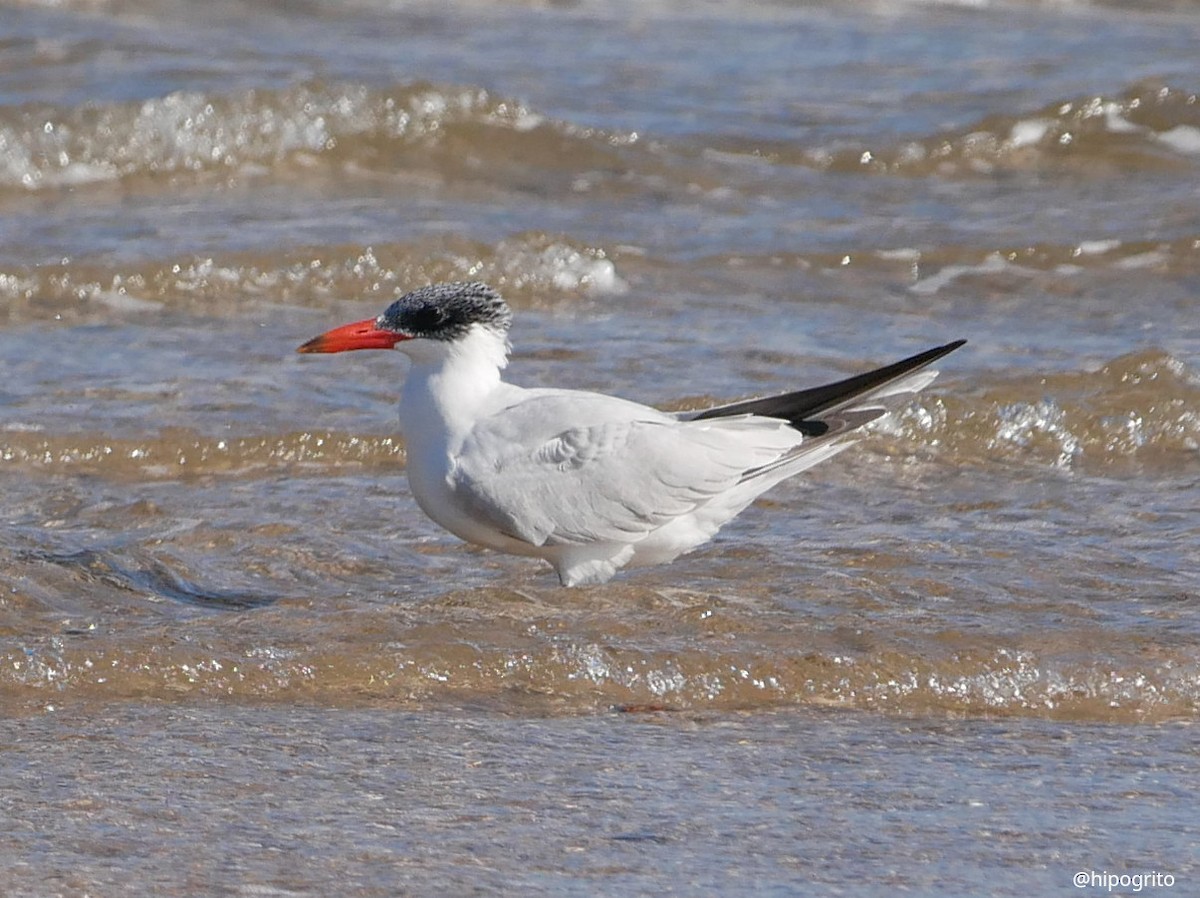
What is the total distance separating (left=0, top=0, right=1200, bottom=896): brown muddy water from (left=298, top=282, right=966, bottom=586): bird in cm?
18

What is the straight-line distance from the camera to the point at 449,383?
5395 millimetres

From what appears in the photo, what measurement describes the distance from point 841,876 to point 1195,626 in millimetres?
1927

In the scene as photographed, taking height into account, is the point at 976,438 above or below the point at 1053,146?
below

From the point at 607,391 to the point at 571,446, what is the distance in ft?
6.74

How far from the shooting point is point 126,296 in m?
8.64

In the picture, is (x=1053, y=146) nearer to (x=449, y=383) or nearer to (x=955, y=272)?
(x=955, y=272)

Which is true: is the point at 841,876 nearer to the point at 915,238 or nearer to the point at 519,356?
the point at 519,356

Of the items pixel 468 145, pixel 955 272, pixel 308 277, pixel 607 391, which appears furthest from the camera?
pixel 468 145

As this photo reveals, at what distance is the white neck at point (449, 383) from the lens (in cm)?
532

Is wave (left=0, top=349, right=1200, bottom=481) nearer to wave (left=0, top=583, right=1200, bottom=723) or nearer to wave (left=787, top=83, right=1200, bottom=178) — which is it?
wave (left=0, top=583, right=1200, bottom=723)

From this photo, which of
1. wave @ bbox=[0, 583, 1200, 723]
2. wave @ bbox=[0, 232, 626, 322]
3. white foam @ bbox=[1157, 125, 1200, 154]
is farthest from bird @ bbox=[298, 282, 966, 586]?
white foam @ bbox=[1157, 125, 1200, 154]

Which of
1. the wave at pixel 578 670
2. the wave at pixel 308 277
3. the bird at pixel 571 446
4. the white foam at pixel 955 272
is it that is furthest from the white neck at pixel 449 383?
the white foam at pixel 955 272

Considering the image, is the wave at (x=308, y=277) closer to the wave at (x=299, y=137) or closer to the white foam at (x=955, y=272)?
the white foam at (x=955, y=272)

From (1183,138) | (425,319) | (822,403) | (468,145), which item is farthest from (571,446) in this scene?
(1183,138)
